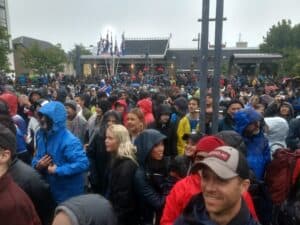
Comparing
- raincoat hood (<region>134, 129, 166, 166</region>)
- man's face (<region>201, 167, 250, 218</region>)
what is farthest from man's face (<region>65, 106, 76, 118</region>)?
man's face (<region>201, 167, 250, 218</region>)

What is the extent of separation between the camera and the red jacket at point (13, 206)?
227cm

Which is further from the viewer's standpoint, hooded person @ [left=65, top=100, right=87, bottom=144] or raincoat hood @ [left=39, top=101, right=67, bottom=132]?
hooded person @ [left=65, top=100, right=87, bottom=144]

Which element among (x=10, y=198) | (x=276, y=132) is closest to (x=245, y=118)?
(x=276, y=132)

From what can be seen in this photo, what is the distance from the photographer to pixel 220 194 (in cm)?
205

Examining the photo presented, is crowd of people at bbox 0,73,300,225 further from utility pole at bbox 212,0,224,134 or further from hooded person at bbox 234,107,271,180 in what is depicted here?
utility pole at bbox 212,0,224,134

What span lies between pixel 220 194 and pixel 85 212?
2.40ft

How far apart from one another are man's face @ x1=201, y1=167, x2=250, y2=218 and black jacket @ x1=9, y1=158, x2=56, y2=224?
1482 mm

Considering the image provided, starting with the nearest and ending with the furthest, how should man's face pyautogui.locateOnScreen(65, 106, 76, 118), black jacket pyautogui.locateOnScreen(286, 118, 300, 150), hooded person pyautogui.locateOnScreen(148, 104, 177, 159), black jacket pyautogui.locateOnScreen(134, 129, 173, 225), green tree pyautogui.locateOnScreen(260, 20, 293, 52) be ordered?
black jacket pyautogui.locateOnScreen(134, 129, 173, 225), black jacket pyautogui.locateOnScreen(286, 118, 300, 150), hooded person pyautogui.locateOnScreen(148, 104, 177, 159), man's face pyautogui.locateOnScreen(65, 106, 76, 118), green tree pyautogui.locateOnScreen(260, 20, 293, 52)

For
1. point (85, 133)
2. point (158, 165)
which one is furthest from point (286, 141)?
point (85, 133)

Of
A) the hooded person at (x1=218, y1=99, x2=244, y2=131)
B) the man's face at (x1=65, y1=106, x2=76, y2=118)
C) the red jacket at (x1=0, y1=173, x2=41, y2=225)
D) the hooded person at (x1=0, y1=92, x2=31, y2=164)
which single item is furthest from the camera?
the man's face at (x1=65, y1=106, x2=76, y2=118)

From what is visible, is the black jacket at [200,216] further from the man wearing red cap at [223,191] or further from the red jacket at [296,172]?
the red jacket at [296,172]

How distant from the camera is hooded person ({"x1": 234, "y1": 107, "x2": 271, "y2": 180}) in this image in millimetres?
4309

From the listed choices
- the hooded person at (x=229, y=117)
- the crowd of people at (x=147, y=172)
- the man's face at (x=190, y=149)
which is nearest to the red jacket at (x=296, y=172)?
the crowd of people at (x=147, y=172)

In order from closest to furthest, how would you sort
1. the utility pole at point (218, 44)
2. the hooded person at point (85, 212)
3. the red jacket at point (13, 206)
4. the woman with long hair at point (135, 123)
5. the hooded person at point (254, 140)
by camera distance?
the hooded person at point (85, 212)
the red jacket at point (13, 206)
the utility pole at point (218, 44)
the hooded person at point (254, 140)
the woman with long hair at point (135, 123)
